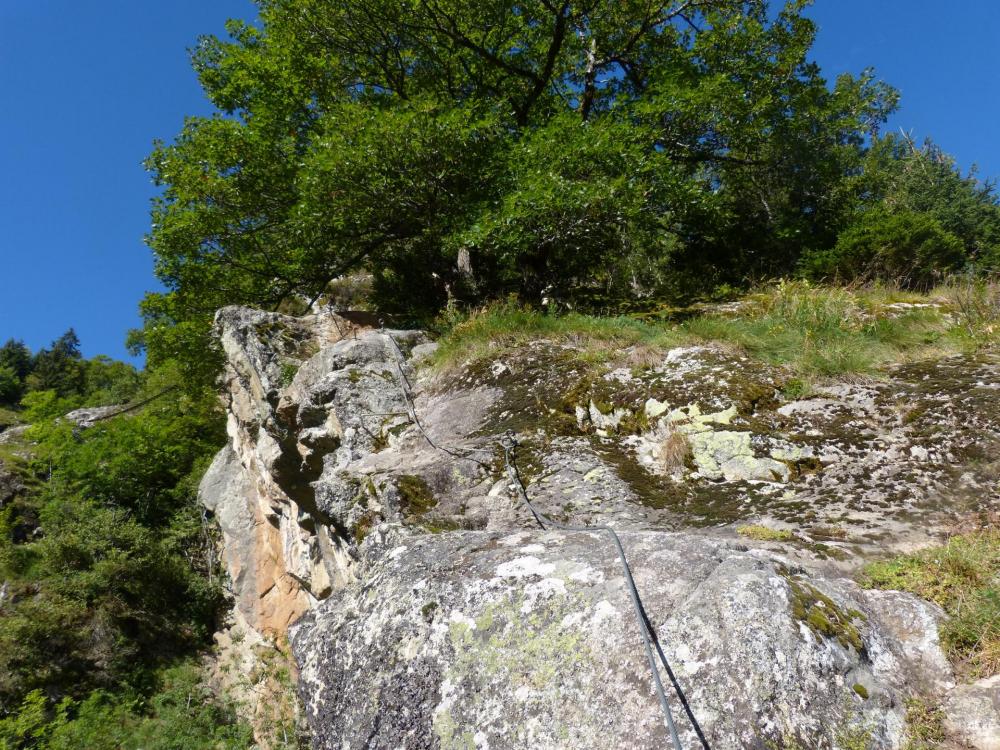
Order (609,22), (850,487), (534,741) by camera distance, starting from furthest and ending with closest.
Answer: (609,22) < (850,487) < (534,741)

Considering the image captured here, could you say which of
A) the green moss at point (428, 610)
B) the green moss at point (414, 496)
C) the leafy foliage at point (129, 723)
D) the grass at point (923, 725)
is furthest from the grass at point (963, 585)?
the leafy foliage at point (129, 723)

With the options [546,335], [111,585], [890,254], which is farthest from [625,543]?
[111,585]

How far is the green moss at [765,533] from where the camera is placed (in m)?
3.83

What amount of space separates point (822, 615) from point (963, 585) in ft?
3.18

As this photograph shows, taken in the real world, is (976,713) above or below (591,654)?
below

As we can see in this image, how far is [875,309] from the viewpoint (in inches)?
278

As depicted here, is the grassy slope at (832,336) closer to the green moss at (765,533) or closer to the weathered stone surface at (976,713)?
the green moss at (765,533)

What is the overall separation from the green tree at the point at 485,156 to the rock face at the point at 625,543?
2.89 meters

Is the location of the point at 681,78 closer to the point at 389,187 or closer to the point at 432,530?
the point at 389,187

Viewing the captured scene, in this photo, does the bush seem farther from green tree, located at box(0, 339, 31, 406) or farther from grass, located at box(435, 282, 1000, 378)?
green tree, located at box(0, 339, 31, 406)

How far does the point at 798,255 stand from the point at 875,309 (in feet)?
18.2

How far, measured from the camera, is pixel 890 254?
33.2 ft

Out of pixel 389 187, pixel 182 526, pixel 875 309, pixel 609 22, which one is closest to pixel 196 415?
pixel 182 526

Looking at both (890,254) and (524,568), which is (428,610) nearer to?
(524,568)
